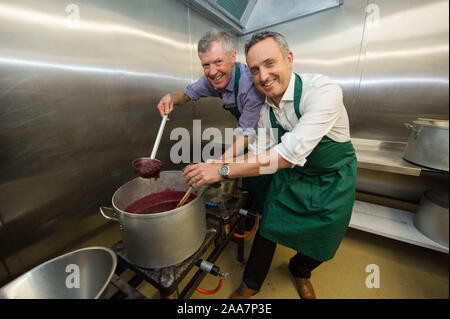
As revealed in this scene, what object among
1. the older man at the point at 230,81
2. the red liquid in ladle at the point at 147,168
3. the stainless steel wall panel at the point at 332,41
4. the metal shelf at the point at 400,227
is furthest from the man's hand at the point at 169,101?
the stainless steel wall panel at the point at 332,41

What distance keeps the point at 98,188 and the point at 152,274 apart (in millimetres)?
747

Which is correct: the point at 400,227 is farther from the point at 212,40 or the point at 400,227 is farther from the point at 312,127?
the point at 212,40

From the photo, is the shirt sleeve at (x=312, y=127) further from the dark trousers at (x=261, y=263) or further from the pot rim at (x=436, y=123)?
the dark trousers at (x=261, y=263)

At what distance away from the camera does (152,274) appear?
0.76 m

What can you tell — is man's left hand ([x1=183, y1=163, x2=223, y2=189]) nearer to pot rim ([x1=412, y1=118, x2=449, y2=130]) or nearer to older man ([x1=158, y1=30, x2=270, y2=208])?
older man ([x1=158, y1=30, x2=270, y2=208])

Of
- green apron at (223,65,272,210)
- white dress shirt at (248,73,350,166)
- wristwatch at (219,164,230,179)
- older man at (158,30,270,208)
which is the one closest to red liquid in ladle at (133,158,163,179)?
wristwatch at (219,164,230,179)

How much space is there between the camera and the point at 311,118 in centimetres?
80

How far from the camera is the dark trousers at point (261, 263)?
43.7 inches

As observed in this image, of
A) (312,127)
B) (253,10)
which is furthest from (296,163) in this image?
(253,10)

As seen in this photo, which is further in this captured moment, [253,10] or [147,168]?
[253,10]

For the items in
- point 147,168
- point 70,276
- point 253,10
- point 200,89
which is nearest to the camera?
point 70,276

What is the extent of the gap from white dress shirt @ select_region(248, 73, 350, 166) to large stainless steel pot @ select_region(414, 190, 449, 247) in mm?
445

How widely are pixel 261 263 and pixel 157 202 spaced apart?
0.75 m
